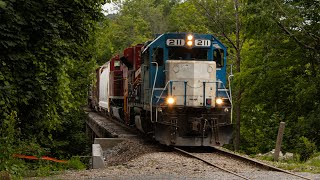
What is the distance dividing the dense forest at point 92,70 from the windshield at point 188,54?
2.08m

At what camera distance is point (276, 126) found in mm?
29188

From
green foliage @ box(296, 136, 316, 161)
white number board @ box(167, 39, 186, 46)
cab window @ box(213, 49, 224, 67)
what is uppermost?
white number board @ box(167, 39, 186, 46)

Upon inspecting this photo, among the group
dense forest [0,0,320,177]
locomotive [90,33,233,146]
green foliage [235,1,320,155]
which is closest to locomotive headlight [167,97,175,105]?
locomotive [90,33,233,146]

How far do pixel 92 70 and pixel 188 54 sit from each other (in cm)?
292

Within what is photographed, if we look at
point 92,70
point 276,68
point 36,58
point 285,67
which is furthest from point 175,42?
point 285,67

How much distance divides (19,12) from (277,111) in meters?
19.3

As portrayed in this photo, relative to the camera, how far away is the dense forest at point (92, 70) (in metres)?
9.47

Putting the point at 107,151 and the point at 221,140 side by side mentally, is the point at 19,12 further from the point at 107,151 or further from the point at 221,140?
the point at 107,151

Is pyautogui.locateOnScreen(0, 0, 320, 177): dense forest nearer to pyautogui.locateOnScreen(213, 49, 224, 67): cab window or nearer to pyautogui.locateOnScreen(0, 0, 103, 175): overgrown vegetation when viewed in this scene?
pyautogui.locateOnScreen(0, 0, 103, 175): overgrown vegetation

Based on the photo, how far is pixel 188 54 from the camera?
15.3 metres

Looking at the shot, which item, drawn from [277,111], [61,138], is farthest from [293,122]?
[61,138]

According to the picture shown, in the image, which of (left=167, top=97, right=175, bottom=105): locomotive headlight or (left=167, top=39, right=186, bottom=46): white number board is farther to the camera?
(left=167, top=39, right=186, bottom=46): white number board

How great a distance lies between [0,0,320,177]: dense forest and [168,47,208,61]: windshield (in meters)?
2.08

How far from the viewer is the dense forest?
9.47 meters
